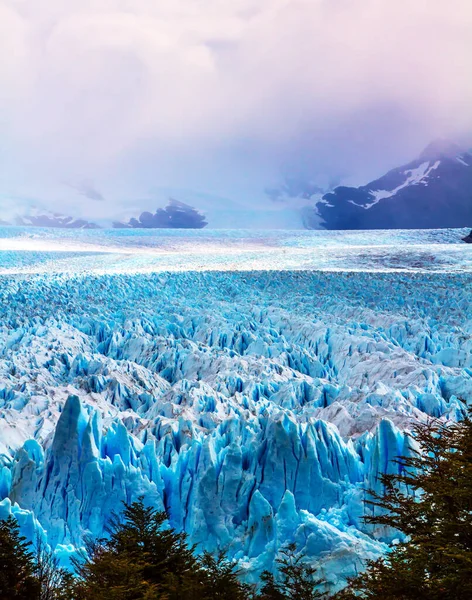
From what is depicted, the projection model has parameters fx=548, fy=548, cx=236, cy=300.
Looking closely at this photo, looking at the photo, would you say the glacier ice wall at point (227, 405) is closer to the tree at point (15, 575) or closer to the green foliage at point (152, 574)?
the green foliage at point (152, 574)

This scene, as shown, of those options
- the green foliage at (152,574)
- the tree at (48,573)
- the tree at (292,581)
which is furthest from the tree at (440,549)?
the tree at (48,573)

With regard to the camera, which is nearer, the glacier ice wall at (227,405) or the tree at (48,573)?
the tree at (48,573)

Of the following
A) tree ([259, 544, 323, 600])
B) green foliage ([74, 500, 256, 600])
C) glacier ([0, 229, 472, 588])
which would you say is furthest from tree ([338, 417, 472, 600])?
glacier ([0, 229, 472, 588])

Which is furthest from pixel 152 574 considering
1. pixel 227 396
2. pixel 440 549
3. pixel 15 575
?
pixel 227 396

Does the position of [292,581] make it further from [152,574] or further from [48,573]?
[48,573]

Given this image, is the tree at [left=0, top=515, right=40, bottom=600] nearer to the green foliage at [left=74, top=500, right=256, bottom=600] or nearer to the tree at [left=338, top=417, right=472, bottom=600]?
the green foliage at [left=74, top=500, right=256, bottom=600]

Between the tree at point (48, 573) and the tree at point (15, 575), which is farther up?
the tree at point (15, 575)
